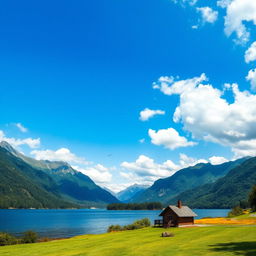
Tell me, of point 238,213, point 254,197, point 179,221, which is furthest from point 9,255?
point 238,213

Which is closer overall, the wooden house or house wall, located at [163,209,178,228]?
the wooden house

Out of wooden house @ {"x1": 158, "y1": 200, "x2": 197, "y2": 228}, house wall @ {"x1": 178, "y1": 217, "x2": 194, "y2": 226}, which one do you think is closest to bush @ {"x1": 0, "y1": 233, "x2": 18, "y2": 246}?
wooden house @ {"x1": 158, "y1": 200, "x2": 197, "y2": 228}

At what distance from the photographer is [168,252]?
103 feet

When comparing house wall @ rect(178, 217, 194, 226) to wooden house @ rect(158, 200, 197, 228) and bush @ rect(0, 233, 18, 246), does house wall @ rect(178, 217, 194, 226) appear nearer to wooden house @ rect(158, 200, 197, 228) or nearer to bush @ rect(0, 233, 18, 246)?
wooden house @ rect(158, 200, 197, 228)

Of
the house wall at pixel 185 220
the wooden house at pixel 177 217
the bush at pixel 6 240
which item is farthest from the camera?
the house wall at pixel 185 220

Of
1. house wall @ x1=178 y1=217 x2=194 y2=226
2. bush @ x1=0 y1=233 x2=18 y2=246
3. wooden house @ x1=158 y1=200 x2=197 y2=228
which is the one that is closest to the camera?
bush @ x1=0 y1=233 x2=18 y2=246

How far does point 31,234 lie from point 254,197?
2580 inches

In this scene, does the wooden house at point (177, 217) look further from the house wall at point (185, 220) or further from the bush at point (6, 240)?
the bush at point (6, 240)

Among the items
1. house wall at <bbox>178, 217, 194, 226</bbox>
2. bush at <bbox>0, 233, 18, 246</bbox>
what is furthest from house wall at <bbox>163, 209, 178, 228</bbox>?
bush at <bbox>0, 233, 18, 246</bbox>

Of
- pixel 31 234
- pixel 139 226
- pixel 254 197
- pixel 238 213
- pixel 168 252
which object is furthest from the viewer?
pixel 238 213

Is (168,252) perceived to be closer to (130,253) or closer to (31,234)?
(130,253)

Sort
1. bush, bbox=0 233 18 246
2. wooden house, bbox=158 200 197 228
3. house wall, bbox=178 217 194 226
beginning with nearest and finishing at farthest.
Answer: bush, bbox=0 233 18 246
wooden house, bbox=158 200 197 228
house wall, bbox=178 217 194 226

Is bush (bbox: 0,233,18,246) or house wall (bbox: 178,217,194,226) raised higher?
house wall (bbox: 178,217,194,226)

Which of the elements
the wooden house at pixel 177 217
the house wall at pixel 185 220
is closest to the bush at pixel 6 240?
the wooden house at pixel 177 217
